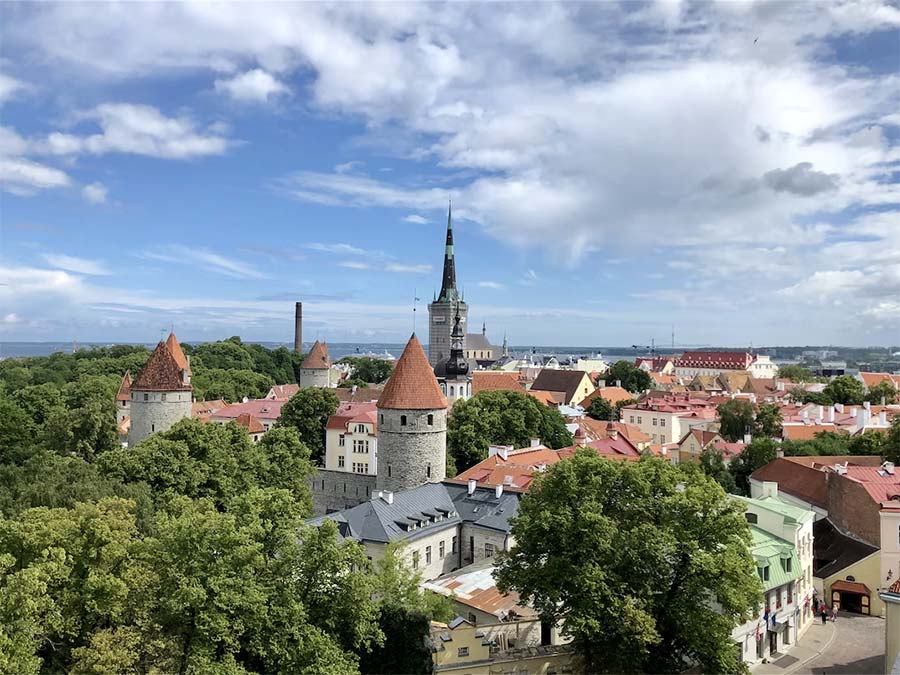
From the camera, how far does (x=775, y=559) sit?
77.9 ft

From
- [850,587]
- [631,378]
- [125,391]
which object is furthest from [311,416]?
[631,378]

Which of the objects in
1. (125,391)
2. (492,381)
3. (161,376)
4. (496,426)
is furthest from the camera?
(492,381)

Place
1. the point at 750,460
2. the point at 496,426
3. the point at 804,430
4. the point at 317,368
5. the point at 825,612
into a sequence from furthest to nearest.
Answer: the point at 317,368
the point at 804,430
the point at 496,426
the point at 750,460
the point at 825,612

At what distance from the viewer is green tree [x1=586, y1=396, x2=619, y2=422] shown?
72062 mm

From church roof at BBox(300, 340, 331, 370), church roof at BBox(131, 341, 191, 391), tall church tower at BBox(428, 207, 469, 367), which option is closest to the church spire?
tall church tower at BBox(428, 207, 469, 367)

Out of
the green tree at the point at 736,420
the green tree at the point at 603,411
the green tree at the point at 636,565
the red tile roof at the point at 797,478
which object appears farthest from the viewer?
the green tree at the point at 603,411

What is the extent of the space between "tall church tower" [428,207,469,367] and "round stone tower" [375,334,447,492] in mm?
82159

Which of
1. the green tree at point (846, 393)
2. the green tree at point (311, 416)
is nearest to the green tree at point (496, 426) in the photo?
the green tree at point (311, 416)

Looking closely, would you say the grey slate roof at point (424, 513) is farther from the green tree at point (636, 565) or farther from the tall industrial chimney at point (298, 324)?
the tall industrial chimney at point (298, 324)

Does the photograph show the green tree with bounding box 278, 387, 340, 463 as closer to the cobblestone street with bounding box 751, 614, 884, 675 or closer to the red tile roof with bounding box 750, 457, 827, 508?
the red tile roof with bounding box 750, 457, 827, 508

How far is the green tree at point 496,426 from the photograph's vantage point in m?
44.7

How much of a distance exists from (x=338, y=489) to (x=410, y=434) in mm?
8966

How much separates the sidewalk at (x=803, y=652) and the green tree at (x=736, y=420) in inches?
982

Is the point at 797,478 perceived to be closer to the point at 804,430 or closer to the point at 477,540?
the point at 804,430
